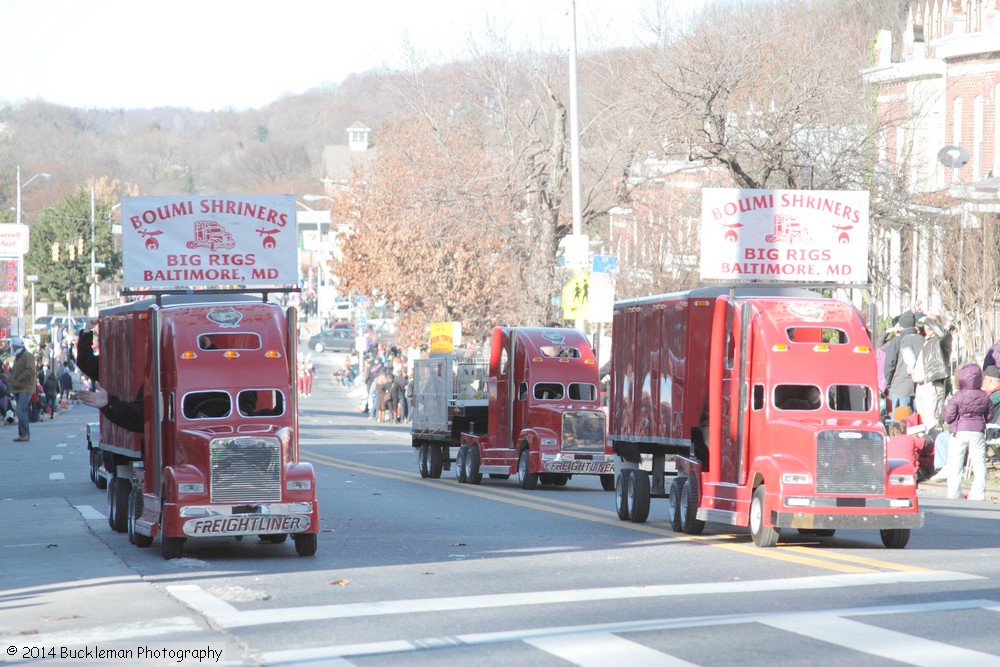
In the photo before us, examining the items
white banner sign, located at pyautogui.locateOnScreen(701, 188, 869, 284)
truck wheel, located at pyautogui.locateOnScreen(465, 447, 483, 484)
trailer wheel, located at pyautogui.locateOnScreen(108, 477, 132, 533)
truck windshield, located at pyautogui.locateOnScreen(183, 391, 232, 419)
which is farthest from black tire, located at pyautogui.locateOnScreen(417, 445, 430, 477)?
truck windshield, located at pyautogui.locateOnScreen(183, 391, 232, 419)

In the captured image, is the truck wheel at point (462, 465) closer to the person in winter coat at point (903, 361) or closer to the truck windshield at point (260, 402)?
the person in winter coat at point (903, 361)

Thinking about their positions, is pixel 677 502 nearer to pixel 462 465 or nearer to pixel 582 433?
pixel 582 433

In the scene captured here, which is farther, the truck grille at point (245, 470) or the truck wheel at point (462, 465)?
the truck wheel at point (462, 465)

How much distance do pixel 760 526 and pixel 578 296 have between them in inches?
709

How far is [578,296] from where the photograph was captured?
110 feet

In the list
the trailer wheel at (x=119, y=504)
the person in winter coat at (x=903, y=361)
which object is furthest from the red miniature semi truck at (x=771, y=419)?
the person in winter coat at (x=903, y=361)

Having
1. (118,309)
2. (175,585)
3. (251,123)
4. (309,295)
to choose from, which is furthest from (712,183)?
(251,123)

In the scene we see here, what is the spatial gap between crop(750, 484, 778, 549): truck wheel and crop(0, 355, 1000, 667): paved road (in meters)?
0.17

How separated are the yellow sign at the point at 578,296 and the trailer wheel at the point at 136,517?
57.9 feet

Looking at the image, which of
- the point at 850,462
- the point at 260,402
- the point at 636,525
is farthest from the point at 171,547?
the point at 850,462

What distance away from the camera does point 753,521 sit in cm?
1599

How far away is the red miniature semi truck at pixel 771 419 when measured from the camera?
15.4 meters

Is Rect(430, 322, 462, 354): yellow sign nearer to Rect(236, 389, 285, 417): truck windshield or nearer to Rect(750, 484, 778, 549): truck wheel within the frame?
Rect(236, 389, 285, 417): truck windshield

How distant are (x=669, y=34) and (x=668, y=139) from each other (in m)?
2.63
